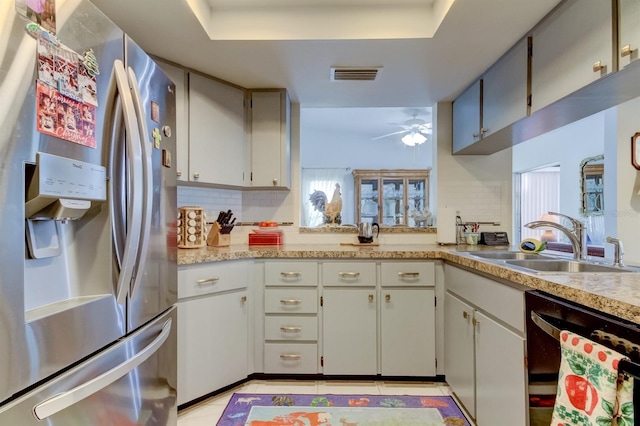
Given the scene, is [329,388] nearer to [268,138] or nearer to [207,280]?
[207,280]

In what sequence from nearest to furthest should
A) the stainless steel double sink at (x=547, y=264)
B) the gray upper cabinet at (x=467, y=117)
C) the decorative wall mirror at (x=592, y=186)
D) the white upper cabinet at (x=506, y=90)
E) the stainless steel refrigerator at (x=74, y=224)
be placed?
the stainless steel refrigerator at (x=74, y=224)
the stainless steel double sink at (x=547, y=264)
the white upper cabinet at (x=506, y=90)
the gray upper cabinet at (x=467, y=117)
the decorative wall mirror at (x=592, y=186)

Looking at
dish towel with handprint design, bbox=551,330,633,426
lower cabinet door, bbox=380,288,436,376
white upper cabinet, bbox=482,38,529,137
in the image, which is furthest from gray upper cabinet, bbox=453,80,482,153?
dish towel with handprint design, bbox=551,330,633,426

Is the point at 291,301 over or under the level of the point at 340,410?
over

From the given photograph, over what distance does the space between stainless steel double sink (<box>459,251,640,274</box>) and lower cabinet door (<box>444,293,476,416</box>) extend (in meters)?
0.34

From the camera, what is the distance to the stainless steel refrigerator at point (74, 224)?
0.69 meters

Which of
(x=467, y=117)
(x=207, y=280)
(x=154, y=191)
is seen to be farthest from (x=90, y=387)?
(x=467, y=117)

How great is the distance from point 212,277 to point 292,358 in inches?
30.1

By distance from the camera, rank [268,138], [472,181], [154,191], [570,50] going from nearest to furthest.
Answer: [154,191]
[570,50]
[268,138]
[472,181]

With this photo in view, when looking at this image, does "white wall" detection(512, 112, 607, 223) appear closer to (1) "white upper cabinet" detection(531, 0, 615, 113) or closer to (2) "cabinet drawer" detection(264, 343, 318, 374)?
(1) "white upper cabinet" detection(531, 0, 615, 113)

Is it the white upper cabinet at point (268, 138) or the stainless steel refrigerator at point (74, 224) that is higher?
the white upper cabinet at point (268, 138)

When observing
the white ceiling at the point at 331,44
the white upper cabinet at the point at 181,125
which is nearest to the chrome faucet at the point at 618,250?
the white ceiling at the point at 331,44

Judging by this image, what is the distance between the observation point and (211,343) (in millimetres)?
1911

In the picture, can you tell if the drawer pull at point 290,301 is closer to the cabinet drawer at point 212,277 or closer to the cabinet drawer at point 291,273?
the cabinet drawer at point 291,273

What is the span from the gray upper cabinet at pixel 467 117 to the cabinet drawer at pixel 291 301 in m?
1.54
